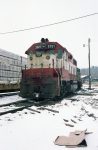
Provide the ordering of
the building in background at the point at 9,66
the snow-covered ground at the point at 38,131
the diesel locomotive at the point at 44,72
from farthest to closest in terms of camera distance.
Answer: the building in background at the point at 9,66, the diesel locomotive at the point at 44,72, the snow-covered ground at the point at 38,131

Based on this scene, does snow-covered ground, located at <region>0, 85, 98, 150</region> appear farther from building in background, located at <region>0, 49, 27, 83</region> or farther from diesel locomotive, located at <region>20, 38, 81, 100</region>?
building in background, located at <region>0, 49, 27, 83</region>

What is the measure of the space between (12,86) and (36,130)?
54.0ft

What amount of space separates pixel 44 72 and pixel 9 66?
10.1 meters

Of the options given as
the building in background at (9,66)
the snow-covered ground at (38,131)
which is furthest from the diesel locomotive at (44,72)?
the snow-covered ground at (38,131)

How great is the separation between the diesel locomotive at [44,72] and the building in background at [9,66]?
5.11 metres

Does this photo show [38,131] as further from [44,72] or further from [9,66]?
[9,66]

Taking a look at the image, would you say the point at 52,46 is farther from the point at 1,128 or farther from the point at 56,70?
the point at 1,128

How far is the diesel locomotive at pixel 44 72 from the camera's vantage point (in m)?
14.6

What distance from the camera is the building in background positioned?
72.4 ft

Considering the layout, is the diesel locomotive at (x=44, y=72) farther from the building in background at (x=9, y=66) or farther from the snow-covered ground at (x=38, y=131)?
the snow-covered ground at (x=38, y=131)

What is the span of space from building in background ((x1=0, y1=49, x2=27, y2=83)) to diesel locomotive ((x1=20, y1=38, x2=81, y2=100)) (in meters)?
5.11

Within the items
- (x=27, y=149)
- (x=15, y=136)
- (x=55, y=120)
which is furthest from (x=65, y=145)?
(x=55, y=120)

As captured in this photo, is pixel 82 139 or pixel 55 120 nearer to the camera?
pixel 82 139

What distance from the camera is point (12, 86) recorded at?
2289 centimetres
